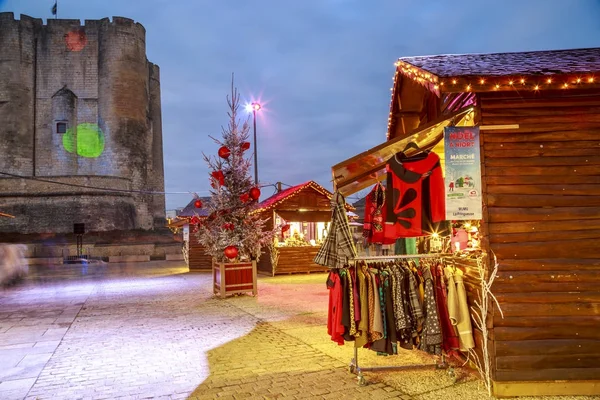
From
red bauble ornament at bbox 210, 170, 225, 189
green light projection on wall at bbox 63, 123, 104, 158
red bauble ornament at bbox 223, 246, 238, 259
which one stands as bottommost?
red bauble ornament at bbox 223, 246, 238, 259

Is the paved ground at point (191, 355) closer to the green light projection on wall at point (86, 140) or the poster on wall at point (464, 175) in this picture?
the poster on wall at point (464, 175)

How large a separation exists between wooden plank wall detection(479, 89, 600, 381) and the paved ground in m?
0.88

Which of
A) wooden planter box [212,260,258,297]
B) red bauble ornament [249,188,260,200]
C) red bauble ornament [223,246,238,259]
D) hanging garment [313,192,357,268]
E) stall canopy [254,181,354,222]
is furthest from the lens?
stall canopy [254,181,354,222]

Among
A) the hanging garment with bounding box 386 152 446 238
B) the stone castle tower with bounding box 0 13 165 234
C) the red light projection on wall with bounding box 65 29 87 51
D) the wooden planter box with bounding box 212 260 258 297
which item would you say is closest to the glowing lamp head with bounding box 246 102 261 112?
the wooden planter box with bounding box 212 260 258 297

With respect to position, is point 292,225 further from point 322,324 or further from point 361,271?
point 361,271

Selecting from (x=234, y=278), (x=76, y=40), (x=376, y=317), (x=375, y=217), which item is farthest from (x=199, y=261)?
(x=76, y=40)

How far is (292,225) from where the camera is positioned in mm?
21094

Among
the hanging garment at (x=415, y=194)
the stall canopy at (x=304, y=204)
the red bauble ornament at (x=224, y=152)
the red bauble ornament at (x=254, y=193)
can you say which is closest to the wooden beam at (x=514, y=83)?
the hanging garment at (x=415, y=194)

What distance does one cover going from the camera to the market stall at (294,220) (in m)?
19.3

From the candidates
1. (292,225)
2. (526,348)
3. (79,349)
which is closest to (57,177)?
(292,225)

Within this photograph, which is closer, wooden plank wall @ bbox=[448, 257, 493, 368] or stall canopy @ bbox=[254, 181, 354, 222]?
wooden plank wall @ bbox=[448, 257, 493, 368]

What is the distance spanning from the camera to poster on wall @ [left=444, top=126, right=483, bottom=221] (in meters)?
4.96

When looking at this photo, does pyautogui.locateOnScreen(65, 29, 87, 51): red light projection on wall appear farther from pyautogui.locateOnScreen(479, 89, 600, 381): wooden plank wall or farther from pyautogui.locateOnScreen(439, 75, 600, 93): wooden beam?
pyautogui.locateOnScreen(479, 89, 600, 381): wooden plank wall

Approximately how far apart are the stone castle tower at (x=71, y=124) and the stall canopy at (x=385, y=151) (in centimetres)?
3714
